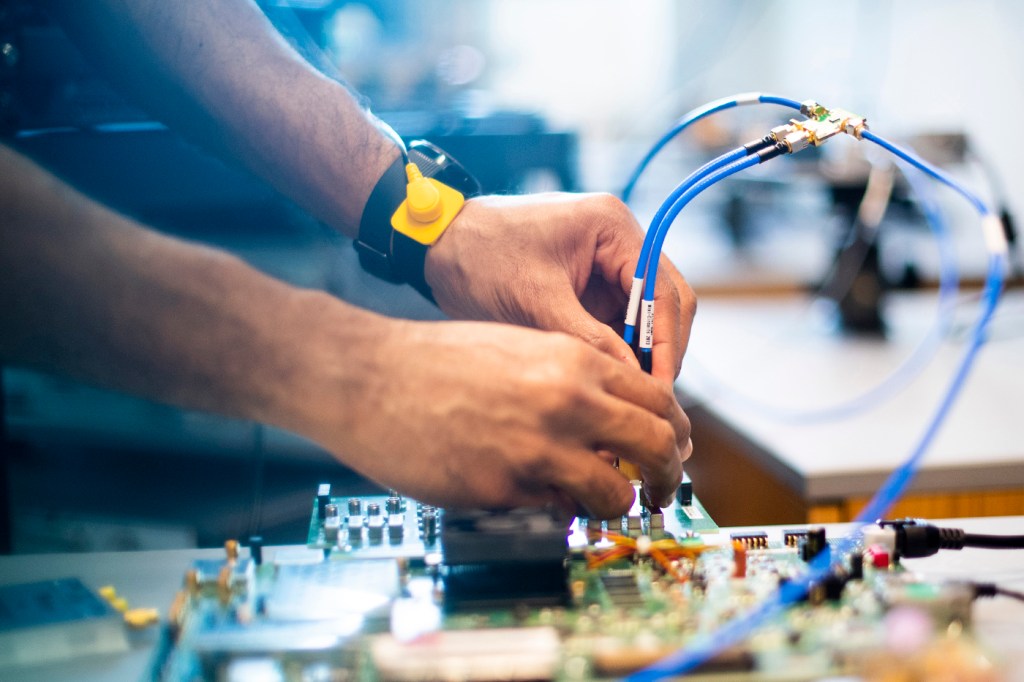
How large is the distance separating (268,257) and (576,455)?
817mm

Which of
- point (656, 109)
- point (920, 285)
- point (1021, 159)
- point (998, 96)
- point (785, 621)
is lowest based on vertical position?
point (785, 621)

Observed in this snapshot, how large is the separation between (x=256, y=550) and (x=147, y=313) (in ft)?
0.53

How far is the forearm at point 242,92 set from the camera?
82cm

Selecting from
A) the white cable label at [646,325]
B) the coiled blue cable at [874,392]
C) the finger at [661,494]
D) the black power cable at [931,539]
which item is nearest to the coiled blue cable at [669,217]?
the white cable label at [646,325]

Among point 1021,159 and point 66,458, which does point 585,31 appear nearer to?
point 1021,159

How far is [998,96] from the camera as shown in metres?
2.71

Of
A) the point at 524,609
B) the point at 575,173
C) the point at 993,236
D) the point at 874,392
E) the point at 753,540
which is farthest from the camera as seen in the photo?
the point at 575,173

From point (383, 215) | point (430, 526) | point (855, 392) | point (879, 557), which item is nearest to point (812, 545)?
point (879, 557)

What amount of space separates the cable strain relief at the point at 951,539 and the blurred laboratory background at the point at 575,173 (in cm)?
32

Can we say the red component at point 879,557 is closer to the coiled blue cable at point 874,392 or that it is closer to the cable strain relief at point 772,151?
the cable strain relief at point 772,151

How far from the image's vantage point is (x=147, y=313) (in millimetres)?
551

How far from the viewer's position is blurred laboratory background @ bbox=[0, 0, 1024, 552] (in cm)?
105

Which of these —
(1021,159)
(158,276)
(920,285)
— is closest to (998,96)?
(1021,159)

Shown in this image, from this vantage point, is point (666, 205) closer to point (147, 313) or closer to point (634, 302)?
point (634, 302)
